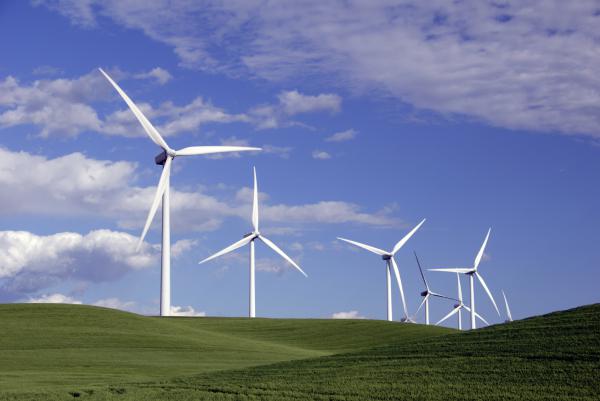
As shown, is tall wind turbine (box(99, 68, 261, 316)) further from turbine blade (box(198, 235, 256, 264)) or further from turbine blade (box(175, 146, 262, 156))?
turbine blade (box(198, 235, 256, 264))

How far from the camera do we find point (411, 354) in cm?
3362

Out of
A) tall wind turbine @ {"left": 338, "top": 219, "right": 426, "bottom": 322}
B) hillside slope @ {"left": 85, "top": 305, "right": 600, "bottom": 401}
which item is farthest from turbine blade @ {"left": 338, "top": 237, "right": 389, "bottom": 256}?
hillside slope @ {"left": 85, "top": 305, "right": 600, "bottom": 401}

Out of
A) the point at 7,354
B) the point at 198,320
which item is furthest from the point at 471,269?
the point at 7,354

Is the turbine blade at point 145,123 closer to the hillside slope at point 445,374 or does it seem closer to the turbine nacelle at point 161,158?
the turbine nacelle at point 161,158

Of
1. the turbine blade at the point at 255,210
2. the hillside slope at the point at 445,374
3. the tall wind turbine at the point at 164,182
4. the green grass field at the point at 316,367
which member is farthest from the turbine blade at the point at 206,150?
the hillside slope at the point at 445,374

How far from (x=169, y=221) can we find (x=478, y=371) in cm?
4278

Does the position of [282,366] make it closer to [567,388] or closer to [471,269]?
[567,388]

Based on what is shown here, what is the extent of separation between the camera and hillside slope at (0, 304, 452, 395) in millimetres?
37031

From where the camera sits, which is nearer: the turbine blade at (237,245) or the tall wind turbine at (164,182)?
the tall wind turbine at (164,182)

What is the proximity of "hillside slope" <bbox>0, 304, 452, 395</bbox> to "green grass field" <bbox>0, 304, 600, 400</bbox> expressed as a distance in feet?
0.40

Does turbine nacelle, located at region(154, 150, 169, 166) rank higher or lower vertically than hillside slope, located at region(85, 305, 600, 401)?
higher

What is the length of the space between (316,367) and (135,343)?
23.9m

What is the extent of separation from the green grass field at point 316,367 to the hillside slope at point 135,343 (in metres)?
0.12

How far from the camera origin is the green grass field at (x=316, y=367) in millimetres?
25578
